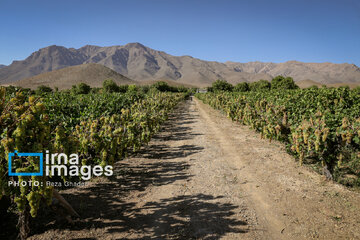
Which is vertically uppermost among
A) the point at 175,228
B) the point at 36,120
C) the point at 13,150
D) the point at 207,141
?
the point at 36,120

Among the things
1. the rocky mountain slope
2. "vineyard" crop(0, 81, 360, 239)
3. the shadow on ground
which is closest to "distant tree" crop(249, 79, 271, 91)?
"vineyard" crop(0, 81, 360, 239)

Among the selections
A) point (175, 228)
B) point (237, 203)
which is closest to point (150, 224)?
point (175, 228)

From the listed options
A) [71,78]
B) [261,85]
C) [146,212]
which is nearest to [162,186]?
[146,212]

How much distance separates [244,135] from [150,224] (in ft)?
33.2

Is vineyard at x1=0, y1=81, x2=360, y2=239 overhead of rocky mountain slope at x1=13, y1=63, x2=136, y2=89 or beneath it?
beneath

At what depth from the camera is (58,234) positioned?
450cm

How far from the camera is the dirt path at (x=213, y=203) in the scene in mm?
4742

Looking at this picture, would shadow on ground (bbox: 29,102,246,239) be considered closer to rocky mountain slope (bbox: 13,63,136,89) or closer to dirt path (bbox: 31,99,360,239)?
dirt path (bbox: 31,99,360,239)

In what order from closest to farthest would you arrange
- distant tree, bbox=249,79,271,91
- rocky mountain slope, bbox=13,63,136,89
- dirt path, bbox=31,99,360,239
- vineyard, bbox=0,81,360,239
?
vineyard, bbox=0,81,360,239
dirt path, bbox=31,99,360,239
distant tree, bbox=249,79,271,91
rocky mountain slope, bbox=13,63,136,89

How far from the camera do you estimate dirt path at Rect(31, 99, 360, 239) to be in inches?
187

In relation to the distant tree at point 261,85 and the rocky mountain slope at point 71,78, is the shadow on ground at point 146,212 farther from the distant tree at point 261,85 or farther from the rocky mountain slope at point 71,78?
the rocky mountain slope at point 71,78

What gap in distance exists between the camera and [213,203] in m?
5.88

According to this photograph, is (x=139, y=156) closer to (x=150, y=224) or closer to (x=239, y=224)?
(x=150, y=224)

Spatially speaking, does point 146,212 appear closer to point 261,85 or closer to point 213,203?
point 213,203
